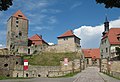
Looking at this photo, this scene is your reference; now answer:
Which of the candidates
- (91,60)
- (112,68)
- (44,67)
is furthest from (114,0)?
(91,60)

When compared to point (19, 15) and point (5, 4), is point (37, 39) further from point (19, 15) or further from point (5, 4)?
point (5, 4)

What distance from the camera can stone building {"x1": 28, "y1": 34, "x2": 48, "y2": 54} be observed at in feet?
224

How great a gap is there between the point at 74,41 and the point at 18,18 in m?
21.2

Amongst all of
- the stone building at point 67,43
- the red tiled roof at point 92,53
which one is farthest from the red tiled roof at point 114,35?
the red tiled roof at point 92,53

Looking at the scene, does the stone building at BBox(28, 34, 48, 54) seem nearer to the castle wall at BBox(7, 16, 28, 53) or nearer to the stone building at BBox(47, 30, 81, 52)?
the stone building at BBox(47, 30, 81, 52)

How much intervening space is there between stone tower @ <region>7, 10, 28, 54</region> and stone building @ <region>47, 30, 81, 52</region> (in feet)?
35.2

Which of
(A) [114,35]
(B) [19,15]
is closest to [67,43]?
(A) [114,35]

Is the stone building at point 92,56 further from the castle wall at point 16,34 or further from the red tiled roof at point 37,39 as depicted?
the castle wall at point 16,34

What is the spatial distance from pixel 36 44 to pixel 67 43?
12.0 m

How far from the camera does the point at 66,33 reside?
74375 mm

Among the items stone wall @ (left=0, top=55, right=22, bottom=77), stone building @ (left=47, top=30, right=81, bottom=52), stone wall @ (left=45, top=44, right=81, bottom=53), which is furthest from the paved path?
stone wall @ (left=45, top=44, right=81, bottom=53)

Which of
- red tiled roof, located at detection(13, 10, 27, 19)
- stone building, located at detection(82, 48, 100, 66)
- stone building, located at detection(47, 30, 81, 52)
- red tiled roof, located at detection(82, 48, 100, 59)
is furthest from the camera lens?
red tiled roof, located at detection(82, 48, 100, 59)

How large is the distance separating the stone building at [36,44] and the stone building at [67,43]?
102 inches

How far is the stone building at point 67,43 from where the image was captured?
66.9 metres
